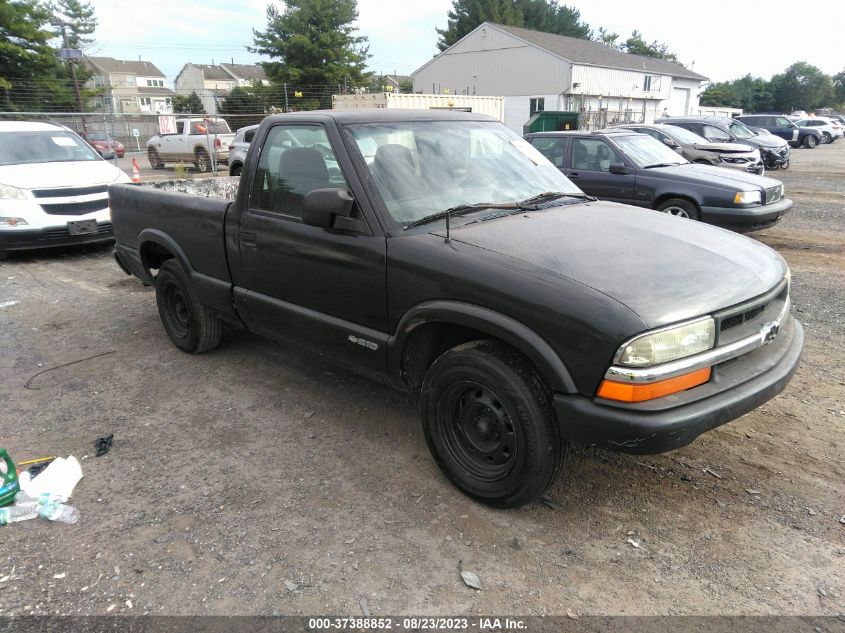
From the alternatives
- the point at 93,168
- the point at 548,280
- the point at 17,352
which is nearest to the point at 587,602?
the point at 548,280

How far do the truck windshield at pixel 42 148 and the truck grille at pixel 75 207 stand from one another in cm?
115

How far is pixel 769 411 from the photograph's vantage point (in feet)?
12.3

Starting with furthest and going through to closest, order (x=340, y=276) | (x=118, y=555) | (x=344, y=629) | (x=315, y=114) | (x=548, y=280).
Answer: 1. (x=315, y=114)
2. (x=340, y=276)
3. (x=118, y=555)
4. (x=548, y=280)
5. (x=344, y=629)

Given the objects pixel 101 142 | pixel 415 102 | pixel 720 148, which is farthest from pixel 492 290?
pixel 101 142

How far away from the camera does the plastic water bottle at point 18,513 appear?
9.37ft

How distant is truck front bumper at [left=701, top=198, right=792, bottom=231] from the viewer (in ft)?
25.6

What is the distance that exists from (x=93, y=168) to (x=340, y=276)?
771 centimetres

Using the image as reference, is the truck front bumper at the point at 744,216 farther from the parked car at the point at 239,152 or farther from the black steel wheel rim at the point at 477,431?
the parked car at the point at 239,152

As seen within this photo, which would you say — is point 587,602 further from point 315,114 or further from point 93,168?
point 93,168

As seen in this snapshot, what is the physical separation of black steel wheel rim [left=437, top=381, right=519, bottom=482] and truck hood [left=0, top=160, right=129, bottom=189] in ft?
25.7

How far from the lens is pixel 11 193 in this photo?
7.89 m

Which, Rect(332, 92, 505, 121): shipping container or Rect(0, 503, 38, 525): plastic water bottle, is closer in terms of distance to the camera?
Rect(0, 503, 38, 525): plastic water bottle

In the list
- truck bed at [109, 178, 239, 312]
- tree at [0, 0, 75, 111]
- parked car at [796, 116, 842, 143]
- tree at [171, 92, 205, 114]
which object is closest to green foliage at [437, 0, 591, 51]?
tree at [171, 92, 205, 114]

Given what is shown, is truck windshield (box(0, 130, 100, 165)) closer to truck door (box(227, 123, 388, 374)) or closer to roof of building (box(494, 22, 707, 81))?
truck door (box(227, 123, 388, 374))
